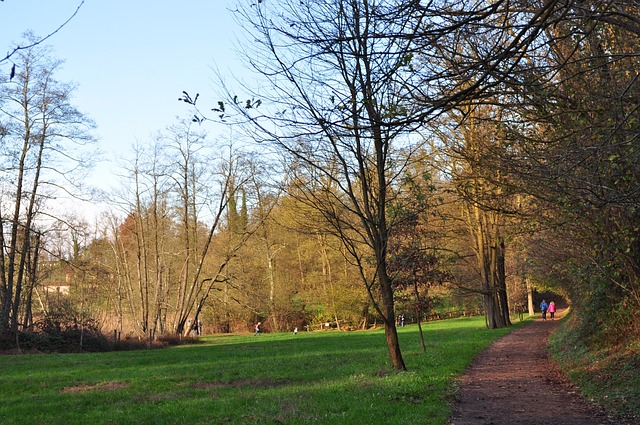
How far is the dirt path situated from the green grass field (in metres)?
0.39

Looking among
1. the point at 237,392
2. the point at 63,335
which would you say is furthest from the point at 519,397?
the point at 63,335

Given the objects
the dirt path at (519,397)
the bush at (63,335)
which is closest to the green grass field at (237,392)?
the dirt path at (519,397)

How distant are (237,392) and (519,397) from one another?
5.42m

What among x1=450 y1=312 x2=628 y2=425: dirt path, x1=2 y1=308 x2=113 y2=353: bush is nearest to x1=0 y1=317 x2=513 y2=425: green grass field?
x1=450 y1=312 x2=628 y2=425: dirt path

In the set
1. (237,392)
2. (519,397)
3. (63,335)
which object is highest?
(63,335)

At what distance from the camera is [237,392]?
12.3 metres

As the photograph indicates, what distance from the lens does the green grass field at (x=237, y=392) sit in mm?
9141

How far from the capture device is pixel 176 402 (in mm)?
11125

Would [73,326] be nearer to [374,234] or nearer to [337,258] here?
[374,234]

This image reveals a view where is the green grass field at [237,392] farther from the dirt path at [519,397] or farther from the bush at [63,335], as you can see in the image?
the bush at [63,335]

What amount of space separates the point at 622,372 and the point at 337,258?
42366 millimetres

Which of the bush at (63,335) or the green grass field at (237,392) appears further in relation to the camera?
the bush at (63,335)

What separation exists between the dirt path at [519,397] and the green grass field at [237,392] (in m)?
0.39

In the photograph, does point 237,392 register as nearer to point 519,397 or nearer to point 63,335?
point 519,397
